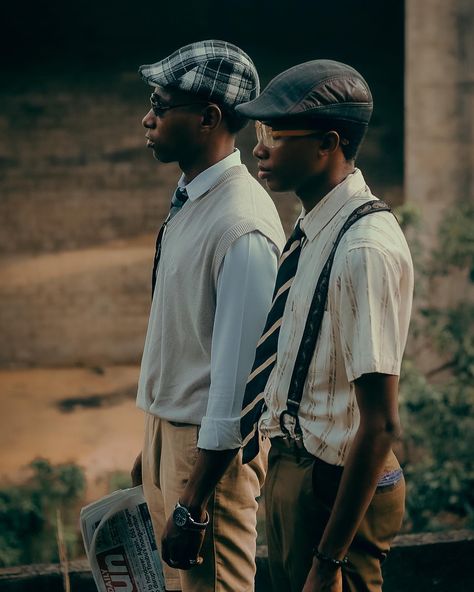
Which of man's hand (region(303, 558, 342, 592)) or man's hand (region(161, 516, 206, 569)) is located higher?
man's hand (region(303, 558, 342, 592))

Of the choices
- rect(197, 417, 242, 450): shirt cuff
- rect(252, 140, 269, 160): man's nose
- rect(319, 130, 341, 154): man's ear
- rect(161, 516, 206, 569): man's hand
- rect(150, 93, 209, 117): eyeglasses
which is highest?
rect(150, 93, 209, 117): eyeglasses

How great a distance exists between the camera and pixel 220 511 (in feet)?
8.21

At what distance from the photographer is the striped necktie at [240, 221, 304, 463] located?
7.38ft

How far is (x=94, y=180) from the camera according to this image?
286 inches

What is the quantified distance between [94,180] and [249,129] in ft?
3.70

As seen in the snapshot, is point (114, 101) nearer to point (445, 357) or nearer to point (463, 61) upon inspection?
point (463, 61)

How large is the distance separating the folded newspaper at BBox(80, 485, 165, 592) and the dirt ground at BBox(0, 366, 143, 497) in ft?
10.7

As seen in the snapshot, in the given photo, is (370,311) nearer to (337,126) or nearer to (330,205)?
(330,205)

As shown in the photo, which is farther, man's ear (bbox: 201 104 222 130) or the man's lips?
man's ear (bbox: 201 104 222 130)

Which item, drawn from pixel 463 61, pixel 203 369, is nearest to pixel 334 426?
pixel 203 369

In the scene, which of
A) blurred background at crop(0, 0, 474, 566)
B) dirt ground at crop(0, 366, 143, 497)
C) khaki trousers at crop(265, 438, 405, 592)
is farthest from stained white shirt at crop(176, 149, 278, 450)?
dirt ground at crop(0, 366, 143, 497)

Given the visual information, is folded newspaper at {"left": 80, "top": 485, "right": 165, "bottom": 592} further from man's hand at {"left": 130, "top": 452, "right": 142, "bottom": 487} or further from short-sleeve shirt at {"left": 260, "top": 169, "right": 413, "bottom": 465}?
short-sleeve shirt at {"left": 260, "top": 169, "right": 413, "bottom": 465}

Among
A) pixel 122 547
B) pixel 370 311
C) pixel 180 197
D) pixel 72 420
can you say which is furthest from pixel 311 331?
pixel 72 420

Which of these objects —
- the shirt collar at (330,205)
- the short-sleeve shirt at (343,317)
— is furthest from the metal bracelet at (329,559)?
the shirt collar at (330,205)
